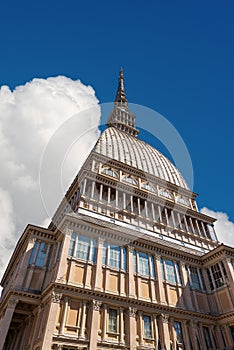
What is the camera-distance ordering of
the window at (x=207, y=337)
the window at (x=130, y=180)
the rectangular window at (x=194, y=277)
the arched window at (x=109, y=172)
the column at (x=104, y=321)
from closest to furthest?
the column at (x=104, y=321), the window at (x=207, y=337), the rectangular window at (x=194, y=277), the arched window at (x=109, y=172), the window at (x=130, y=180)

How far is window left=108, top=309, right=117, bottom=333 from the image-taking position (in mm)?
22878

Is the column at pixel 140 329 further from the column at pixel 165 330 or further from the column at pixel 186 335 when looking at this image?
the column at pixel 186 335

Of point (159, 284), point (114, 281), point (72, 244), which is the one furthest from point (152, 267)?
point (72, 244)

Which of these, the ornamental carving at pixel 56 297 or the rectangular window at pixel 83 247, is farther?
the rectangular window at pixel 83 247

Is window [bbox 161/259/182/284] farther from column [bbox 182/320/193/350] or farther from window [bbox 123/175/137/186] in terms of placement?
window [bbox 123/175/137/186]

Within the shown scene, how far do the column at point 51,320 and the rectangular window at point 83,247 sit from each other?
14.9 ft

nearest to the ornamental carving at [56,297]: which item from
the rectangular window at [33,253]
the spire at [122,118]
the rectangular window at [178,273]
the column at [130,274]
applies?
the rectangular window at [33,253]

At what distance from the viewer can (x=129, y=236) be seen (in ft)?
96.4

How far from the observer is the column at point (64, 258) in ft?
75.5

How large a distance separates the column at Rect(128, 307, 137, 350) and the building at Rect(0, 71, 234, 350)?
3.4 inches

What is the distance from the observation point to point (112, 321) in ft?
76.7

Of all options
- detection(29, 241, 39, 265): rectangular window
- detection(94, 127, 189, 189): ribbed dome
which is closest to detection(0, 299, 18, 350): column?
detection(29, 241, 39, 265): rectangular window

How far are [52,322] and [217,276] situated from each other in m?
20.5

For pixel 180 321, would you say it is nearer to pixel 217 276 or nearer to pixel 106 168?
pixel 217 276
